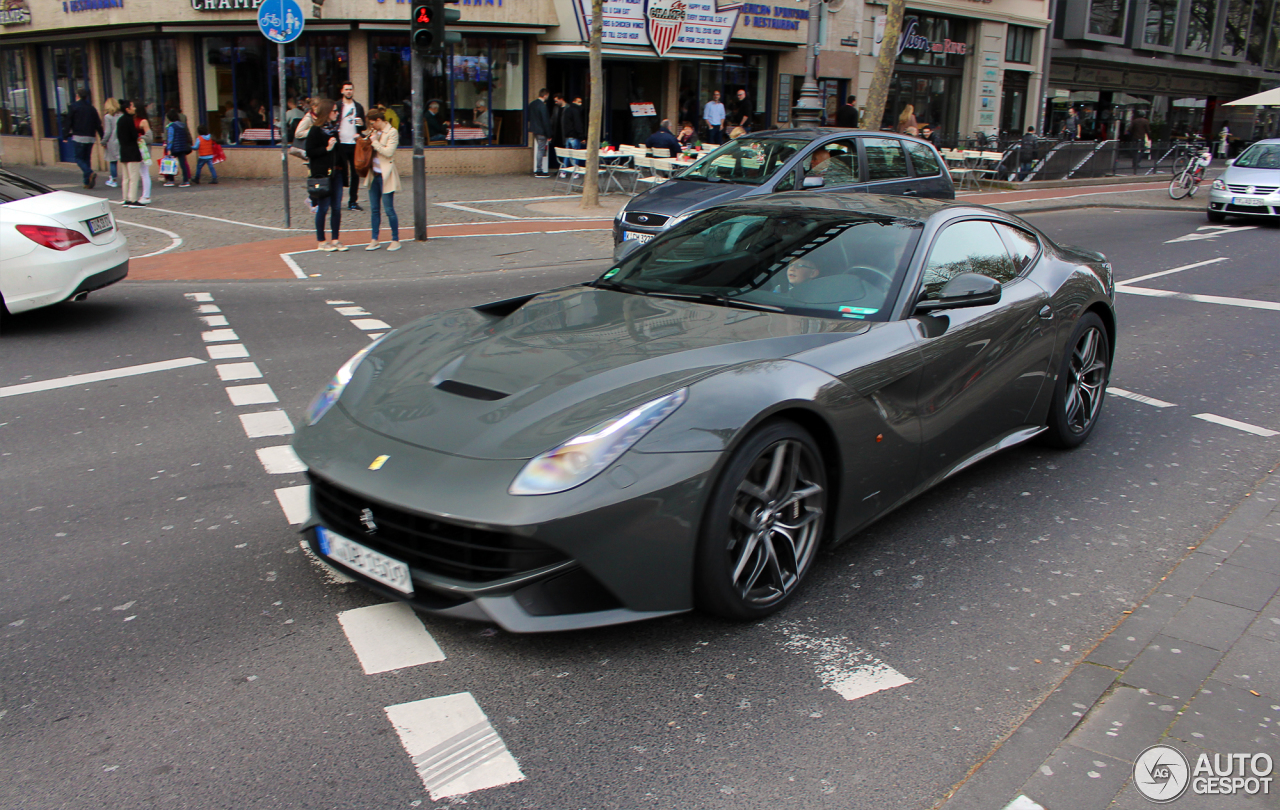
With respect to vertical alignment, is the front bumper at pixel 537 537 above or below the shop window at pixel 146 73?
below

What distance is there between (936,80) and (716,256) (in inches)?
1297

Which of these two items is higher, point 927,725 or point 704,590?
point 704,590

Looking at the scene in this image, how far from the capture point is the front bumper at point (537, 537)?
3012 mm

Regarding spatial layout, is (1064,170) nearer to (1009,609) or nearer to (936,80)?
(936,80)

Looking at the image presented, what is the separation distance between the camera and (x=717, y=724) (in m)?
2.97

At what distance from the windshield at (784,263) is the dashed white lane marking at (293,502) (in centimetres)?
168

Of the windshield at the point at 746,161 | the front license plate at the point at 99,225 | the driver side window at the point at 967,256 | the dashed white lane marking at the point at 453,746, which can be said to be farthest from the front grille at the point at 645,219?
the dashed white lane marking at the point at 453,746

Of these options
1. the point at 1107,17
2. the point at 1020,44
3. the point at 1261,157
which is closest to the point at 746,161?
the point at 1261,157

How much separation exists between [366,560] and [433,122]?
22.5 metres

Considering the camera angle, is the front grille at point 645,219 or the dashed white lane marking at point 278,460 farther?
the front grille at point 645,219

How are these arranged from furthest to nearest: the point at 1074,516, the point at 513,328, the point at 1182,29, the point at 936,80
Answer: the point at 1182,29
the point at 936,80
the point at 1074,516
the point at 513,328

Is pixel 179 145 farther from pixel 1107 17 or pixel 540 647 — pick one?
pixel 1107 17

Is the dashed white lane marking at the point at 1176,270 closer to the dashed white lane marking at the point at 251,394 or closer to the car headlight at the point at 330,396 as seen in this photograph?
the dashed white lane marking at the point at 251,394

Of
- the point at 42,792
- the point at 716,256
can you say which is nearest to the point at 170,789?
the point at 42,792
